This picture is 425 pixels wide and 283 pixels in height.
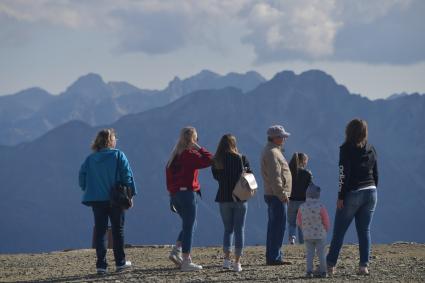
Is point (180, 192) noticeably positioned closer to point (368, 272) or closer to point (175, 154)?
point (175, 154)

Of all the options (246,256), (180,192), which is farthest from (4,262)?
(180,192)

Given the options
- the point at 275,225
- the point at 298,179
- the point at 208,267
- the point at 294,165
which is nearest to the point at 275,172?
the point at 275,225

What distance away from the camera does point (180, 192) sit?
14188 mm

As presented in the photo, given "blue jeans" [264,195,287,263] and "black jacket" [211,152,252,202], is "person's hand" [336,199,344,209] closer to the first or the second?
"blue jeans" [264,195,287,263]

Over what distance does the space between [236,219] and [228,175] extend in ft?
2.35

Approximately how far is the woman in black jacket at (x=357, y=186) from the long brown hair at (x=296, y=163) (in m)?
4.33

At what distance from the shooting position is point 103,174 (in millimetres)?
14320

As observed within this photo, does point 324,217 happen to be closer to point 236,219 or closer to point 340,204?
point 340,204

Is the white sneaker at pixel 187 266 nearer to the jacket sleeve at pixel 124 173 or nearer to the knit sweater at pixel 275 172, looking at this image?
the jacket sleeve at pixel 124 173

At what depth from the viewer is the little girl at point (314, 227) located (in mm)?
13688

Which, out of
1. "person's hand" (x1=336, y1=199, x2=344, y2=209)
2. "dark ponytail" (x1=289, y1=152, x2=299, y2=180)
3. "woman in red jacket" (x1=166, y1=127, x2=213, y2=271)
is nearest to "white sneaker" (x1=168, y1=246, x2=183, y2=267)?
"woman in red jacket" (x1=166, y1=127, x2=213, y2=271)

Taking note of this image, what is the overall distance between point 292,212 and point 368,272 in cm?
637

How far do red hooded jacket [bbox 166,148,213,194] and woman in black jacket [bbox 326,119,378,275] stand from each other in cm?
218

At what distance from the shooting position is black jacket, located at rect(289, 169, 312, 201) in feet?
61.6
